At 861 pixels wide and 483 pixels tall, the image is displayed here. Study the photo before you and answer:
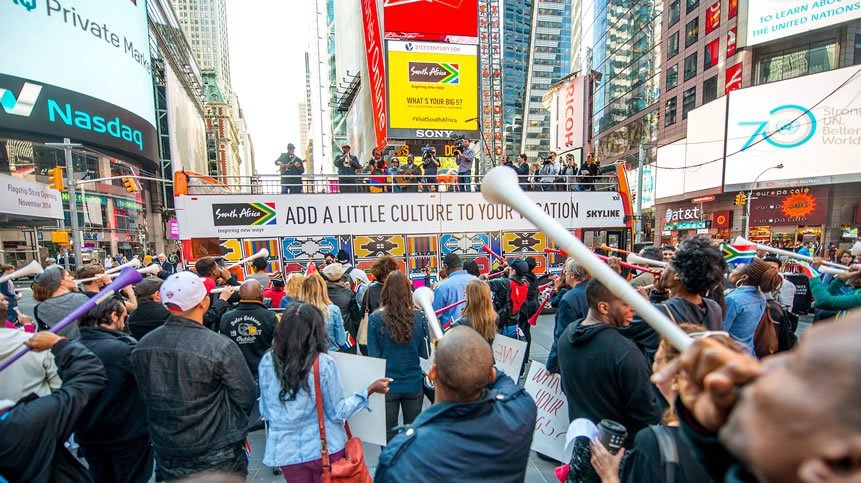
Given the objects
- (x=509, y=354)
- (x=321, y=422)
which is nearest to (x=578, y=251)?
(x=321, y=422)

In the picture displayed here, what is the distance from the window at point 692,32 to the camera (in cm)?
3372

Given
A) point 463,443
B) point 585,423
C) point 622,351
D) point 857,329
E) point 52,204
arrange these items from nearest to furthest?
point 857,329 → point 463,443 → point 585,423 → point 622,351 → point 52,204

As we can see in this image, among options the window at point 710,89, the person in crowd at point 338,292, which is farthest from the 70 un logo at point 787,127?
the person in crowd at point 338,292

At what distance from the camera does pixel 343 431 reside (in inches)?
101

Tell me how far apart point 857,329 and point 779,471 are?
0.26 meters

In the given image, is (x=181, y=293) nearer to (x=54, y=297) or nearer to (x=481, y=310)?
(x=481, y=310)

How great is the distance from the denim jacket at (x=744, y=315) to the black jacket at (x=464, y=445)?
2.68m

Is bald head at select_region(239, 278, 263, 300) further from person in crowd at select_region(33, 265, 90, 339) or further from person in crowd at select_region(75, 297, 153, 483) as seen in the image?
person in crowd at select_region(33, 265, 90, 339)

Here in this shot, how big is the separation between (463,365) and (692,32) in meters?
46.3

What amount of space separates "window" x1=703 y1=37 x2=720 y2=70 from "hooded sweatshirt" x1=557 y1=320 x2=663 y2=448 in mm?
40769

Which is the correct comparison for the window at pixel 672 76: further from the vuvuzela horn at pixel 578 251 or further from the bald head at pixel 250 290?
the vuvuzela horn at pixel 578 251

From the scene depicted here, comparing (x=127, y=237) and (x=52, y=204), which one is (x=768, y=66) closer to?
(x=52, y=204)

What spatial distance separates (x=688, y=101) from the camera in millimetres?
35031

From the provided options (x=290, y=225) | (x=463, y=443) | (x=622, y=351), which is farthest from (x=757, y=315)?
(x=290, y=225)
